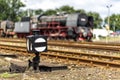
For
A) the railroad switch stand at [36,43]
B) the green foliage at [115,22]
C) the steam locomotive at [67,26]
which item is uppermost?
the railroad switch stand at [36,43]

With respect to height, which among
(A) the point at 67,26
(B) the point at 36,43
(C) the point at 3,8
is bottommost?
(A) the point at 67,26

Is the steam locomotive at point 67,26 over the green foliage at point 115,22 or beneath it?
over

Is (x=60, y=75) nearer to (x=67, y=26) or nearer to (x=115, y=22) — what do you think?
(x=67, y=26)

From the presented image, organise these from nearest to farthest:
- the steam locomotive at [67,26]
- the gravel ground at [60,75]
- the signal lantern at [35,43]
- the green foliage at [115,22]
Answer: the gravel ground at [60,75] → the signal lantern at [35,43] → the steam locomotive at [67,26] → the green foliage at [115,22]

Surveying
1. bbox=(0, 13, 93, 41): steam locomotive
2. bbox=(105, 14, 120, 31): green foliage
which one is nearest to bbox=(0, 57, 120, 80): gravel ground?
bbox=(0, 13, 93, 41): steam locomotive

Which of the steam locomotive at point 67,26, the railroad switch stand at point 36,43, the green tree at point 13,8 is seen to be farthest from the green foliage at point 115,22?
the railroad switch stand at point 36,43

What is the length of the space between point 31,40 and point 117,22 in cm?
13228

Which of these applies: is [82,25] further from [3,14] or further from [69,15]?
[3,14]

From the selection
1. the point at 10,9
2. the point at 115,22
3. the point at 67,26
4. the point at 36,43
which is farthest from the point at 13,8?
the point at 36,43

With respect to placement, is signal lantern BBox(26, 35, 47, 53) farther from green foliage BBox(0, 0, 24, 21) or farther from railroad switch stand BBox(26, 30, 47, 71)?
green foliage BBox(0, 0, 24, 21)

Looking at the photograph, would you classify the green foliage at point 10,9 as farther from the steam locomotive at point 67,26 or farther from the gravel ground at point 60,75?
the gravel ground at point 60,75

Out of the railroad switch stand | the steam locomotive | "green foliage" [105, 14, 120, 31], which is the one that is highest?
the railroad switch stand

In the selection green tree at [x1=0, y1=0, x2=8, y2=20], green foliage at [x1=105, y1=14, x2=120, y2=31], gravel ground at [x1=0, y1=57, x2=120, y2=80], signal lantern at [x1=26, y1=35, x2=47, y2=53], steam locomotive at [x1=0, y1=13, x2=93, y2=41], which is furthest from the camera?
green foliage at [x1=105, y1=14, x2=120, y2=31]

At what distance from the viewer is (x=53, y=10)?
396 ft
